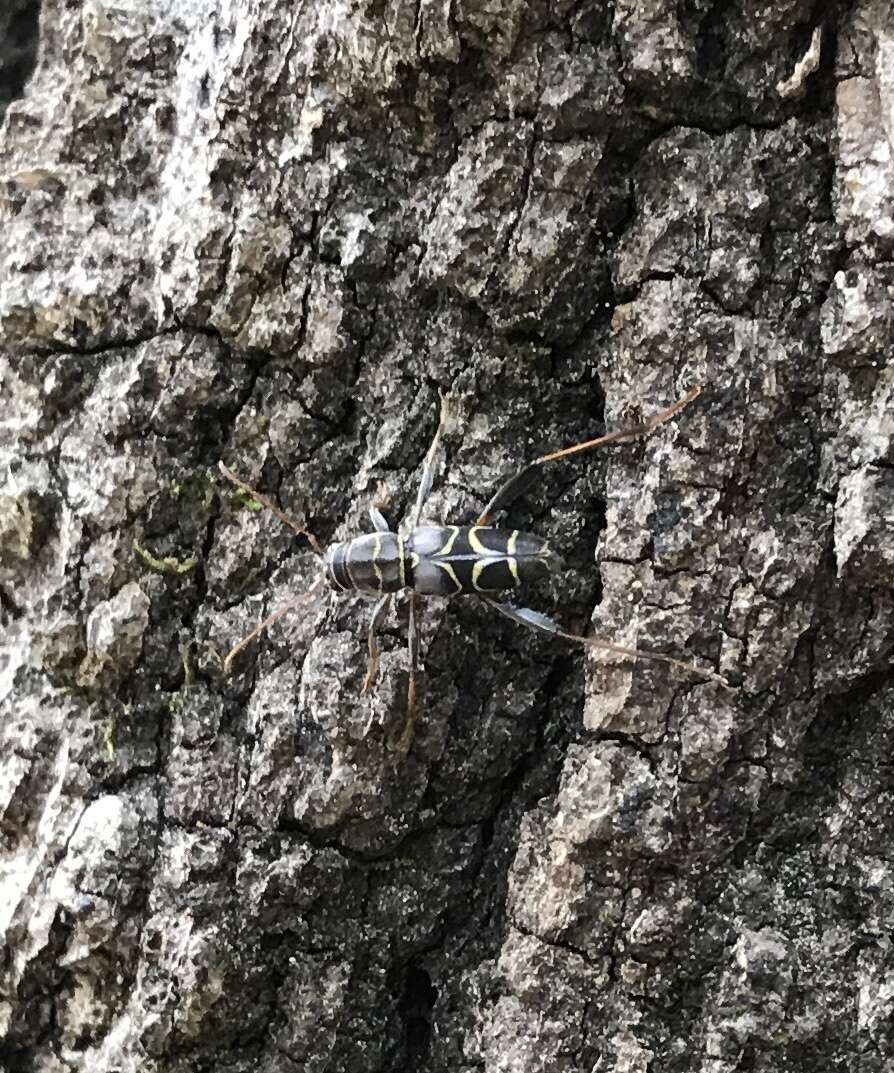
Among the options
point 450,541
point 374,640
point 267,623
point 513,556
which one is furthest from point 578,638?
point 267,623

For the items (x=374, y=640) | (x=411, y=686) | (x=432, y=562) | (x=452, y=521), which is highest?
(x=452, y=521)

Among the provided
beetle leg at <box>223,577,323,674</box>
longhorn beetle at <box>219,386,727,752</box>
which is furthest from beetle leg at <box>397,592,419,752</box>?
beetle leg at <box>223,577,323,674</box>

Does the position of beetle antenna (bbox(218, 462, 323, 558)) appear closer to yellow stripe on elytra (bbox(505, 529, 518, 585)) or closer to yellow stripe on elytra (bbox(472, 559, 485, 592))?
yellow stripe on elytra (bbox(472, 559, 485, 592))

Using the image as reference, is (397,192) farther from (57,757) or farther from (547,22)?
(57,757)

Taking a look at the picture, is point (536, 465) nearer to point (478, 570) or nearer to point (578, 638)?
point (478, 570)

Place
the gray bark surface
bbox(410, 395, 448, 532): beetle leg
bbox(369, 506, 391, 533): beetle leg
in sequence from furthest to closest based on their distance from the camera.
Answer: bbox(369, 506, 391, 533): beetle leg < bbox(410, 395, 448, 532): beetle leg < the gray bark surface
